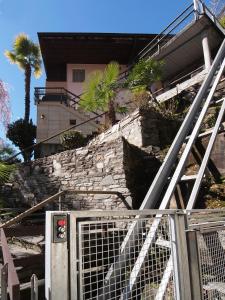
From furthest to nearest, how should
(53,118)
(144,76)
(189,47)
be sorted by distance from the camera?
1. (53,118)
2. (189,47)
3. (144,76)

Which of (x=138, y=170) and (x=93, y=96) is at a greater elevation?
(x=93, y=96)

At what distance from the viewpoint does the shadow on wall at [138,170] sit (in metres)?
7.25

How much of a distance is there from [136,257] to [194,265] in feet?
1.38

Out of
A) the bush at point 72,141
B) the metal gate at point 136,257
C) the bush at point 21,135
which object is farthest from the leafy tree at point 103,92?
the metal gate at point 136,257

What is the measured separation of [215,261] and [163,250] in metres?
0.54

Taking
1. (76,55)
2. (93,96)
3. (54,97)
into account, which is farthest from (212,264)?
(76,55)

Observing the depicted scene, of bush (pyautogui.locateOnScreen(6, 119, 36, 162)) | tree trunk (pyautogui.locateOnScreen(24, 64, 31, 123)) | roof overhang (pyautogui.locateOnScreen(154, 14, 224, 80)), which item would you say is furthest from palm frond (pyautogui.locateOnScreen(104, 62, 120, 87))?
tree trunk (pyautogui.locateOnScreen(24, 64, 31, 123))

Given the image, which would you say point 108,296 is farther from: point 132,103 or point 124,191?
point 132,103

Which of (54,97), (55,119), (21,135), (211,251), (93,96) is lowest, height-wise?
(211,251)

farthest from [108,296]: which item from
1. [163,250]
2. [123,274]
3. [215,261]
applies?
[215,261]

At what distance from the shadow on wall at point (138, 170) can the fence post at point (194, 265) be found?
4.63m

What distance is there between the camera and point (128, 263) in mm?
2336

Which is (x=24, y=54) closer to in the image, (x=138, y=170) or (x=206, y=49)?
(x=206, y=49)

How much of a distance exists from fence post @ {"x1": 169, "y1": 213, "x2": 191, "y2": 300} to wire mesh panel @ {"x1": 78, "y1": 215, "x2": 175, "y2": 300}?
0.26ft
